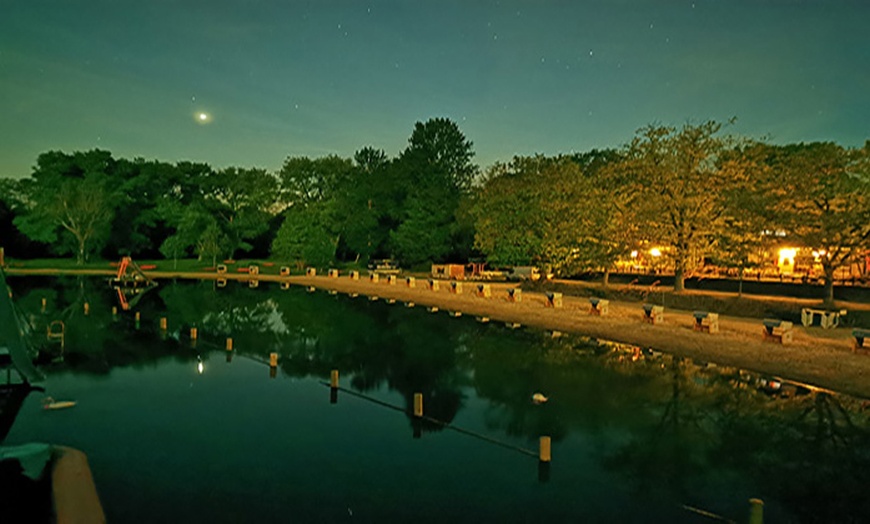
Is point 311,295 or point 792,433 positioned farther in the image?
point 311,295

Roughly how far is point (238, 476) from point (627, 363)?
45.2 ft

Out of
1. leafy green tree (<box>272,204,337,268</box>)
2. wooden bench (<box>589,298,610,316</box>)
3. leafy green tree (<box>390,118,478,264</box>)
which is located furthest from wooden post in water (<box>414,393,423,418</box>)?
leafy green tree (<box>272,204,337,268</box>)

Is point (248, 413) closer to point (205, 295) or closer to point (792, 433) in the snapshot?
point (792, 433)

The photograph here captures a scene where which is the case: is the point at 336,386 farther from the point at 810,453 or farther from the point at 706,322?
the point at 706,322

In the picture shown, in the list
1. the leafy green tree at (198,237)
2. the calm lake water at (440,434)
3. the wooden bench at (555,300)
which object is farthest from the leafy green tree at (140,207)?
the wooden bench at (555,300)

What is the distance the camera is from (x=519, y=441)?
487 inches

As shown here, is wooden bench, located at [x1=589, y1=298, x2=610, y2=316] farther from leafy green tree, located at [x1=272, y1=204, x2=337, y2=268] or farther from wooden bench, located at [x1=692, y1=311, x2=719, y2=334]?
leafy green tree, located at [x1=272, y1=204, x2=337, y2=268]

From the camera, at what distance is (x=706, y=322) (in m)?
22.8

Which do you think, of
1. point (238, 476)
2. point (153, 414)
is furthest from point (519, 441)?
point (153, 414)

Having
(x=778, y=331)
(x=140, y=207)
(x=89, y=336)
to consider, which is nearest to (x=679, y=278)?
(x=778, y=331)

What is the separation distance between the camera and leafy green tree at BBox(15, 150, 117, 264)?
60.3 metres

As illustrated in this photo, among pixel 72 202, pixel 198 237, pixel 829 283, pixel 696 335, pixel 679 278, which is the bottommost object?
pixel 696 335

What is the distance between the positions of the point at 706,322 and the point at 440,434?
14617 millimetres

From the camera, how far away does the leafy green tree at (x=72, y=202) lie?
2376 inches
